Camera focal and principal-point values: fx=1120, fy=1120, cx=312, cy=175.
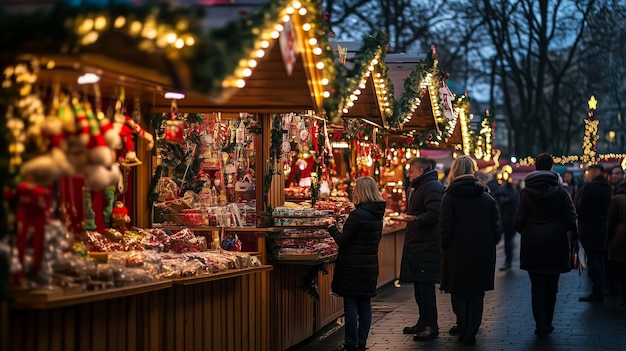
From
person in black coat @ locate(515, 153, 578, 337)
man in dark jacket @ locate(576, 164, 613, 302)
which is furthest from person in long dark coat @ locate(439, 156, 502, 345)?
man in dark jacket @ locate(576, 164, 613, 302)

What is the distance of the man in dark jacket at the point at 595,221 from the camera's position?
52.5 ft

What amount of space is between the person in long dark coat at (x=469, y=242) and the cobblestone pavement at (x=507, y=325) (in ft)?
1.62

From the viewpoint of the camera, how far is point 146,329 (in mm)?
8305

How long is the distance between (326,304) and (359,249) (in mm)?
2723

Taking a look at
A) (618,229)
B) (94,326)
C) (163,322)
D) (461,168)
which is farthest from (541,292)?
(94,326)

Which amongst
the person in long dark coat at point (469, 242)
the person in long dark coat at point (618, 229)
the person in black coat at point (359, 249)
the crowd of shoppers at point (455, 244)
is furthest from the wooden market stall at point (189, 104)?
the person in long dark coat at point (618, 229)

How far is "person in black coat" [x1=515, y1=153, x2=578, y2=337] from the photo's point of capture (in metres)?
12.4

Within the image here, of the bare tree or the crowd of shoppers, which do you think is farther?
the bare tree

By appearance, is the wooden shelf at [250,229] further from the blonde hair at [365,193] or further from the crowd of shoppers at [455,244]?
the blonde hair at [365,193]

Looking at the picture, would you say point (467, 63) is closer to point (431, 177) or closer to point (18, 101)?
point (431, 177)

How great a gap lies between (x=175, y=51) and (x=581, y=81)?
45490 millimetres

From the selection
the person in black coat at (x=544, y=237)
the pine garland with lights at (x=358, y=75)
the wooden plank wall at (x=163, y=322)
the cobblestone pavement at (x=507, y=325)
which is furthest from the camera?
the person in black coat at (x=544, y=237)

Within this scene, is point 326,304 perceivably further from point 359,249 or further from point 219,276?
point 219,276

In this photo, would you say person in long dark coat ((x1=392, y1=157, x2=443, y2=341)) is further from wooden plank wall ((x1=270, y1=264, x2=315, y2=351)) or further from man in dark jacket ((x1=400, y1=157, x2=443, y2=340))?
wooden plank wall ((x1=270, y1=264, x2=315, y2=351))
